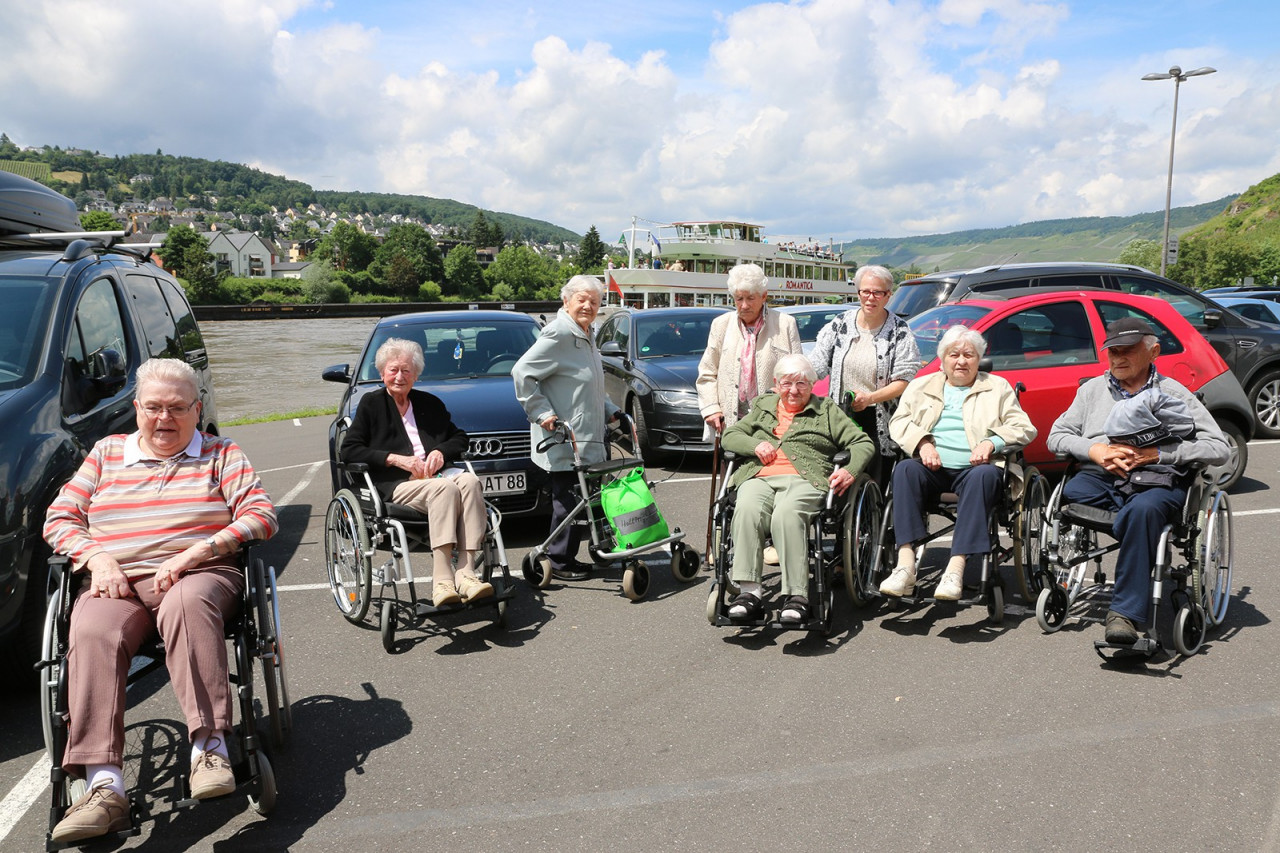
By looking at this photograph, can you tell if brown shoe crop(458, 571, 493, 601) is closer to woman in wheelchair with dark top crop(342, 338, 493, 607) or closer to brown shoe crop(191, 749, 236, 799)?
woman in wheelchair with dark top crop(342, 338, 493, 607)

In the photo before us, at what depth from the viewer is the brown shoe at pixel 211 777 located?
10.2 feet

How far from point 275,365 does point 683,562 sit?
96.1 ft

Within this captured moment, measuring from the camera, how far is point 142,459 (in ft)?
12.4

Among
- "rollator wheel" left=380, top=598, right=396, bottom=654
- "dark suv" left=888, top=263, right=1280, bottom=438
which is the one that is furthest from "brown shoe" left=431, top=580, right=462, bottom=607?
"dark suv" left=888, top=263, right=1280, bottom=438

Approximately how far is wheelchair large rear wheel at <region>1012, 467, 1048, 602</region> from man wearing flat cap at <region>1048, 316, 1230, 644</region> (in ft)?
0.85

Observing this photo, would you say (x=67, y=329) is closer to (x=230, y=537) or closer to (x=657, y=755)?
(x=230, y=537)

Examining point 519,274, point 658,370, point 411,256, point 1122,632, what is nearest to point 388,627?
point 1122,632

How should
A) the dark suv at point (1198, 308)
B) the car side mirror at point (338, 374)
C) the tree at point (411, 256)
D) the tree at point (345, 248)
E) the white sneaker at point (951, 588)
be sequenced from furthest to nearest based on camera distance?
the tree at point (345, 248) → the tree at point (411, 256) → the dark suv at point (1198, 308) → the car side mirror at point (338, 374) → the white sneaker at point (951, 588)

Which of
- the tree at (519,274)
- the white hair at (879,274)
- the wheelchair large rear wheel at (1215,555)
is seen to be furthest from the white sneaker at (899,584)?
the tree at (519,274)

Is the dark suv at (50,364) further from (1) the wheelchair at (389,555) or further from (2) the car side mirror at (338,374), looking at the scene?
(1) the wheelchair at (389,555)

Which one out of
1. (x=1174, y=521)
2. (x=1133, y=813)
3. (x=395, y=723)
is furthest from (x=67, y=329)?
(x=1174, y=521)

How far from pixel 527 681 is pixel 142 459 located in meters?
1.89

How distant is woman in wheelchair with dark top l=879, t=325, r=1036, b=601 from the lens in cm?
496

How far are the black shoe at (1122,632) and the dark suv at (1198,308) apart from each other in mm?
6347
